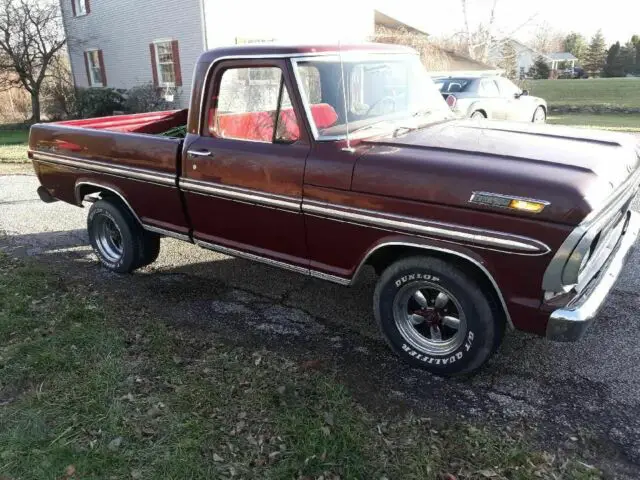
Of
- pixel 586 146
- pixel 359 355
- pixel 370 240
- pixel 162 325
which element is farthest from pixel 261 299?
pixel 586 146

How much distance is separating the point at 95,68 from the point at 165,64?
5319mm

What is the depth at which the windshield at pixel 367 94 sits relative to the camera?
3695mm

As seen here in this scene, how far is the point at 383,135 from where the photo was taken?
378cm

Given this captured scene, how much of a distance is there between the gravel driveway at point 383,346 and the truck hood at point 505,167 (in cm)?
116

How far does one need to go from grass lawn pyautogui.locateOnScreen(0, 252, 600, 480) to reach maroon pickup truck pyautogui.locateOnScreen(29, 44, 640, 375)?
0.66 metres

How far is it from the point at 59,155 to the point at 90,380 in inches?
110

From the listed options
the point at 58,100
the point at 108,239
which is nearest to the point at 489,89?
the point at 108,239

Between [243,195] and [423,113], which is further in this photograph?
[423,113]

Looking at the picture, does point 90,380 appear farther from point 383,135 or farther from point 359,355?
point 383,135

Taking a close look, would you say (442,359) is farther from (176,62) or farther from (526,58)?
(526,58)

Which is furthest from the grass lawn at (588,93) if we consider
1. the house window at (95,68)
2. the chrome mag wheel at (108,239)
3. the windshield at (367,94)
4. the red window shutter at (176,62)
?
the chrome mag wheel at (108,239)

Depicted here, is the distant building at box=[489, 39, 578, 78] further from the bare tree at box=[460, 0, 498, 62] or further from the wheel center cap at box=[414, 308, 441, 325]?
the wheel center cap at box=[414, 308, 441, 325]

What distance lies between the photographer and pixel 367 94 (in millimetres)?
3971

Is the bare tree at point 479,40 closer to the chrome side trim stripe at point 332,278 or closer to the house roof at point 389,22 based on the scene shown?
the house roof at point 389,22
